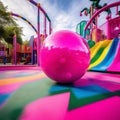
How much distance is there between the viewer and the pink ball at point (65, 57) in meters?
1.57

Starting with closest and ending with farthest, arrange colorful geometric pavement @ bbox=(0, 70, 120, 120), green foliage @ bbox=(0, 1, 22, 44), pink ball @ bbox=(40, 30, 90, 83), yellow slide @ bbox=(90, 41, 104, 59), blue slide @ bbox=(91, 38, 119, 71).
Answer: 1. colorful geometric pavement @ bbox=(0, 70, 120, 120)
2. pink ball @ bbox=(40, 30, 90, 83)
3. blue slide @ bbox=(91, 38, 119, 71)
4. yellow slide @ bbox=(90, 41, 104, 59)
5. green foliage @ bbox=(0, 1, 22, 44)

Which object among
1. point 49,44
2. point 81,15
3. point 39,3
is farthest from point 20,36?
point 49,44

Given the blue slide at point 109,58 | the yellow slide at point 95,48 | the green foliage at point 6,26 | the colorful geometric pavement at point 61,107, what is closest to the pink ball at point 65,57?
the colorful geometric pavement at point 61,107

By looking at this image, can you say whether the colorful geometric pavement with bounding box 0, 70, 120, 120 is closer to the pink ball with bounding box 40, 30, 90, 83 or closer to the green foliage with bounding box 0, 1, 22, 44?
the pink ball with bounding box 40, 30, 90, 83

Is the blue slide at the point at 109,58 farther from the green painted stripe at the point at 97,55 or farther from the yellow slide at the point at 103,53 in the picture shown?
the green painted stripe at the point at 97,55

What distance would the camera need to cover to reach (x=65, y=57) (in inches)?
61.5

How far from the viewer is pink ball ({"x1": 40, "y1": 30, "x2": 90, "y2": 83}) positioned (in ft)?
5.14

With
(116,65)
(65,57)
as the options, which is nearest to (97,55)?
(116,65)

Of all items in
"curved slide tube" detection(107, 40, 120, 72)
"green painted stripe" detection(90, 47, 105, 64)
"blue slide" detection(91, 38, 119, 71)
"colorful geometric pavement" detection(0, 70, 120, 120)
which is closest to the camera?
"colorful geometric pavement" detection(0, 70, 120, 120)

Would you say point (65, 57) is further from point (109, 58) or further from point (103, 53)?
point (103, 53)

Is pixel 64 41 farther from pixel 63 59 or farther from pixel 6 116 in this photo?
pixel 6 116

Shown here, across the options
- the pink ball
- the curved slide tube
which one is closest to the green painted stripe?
the curved slide tube

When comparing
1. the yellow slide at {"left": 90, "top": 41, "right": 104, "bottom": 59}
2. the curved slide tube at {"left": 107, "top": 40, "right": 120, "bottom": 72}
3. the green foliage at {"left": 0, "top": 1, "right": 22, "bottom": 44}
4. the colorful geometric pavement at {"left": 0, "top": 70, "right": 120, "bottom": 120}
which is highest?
the green foliage at {"left": 0, "top": 1, "right": 22, "bottom": 44}

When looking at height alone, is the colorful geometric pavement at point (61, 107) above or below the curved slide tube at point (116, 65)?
below
